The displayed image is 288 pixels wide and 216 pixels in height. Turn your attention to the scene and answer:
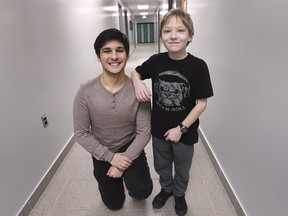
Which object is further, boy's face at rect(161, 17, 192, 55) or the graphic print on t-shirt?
the graphic print on t-shirt

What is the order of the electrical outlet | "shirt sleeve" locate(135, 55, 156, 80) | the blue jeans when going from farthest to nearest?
the electrical outlet
the blue jeans
"shirt sleeve" locate(135, 55, 156, 80)

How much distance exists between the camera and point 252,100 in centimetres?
123

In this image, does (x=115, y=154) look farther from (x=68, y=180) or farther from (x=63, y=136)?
(x=63, y=136)

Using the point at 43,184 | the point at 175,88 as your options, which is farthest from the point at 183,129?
the point at 43,184

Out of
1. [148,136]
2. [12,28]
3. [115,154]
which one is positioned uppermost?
[12,28]

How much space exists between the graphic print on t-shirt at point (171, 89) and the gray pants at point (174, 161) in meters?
0.24

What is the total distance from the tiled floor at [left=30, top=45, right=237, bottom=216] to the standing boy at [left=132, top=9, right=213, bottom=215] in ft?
1.07

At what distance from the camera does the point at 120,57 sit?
1.13m

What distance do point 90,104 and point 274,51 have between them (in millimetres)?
995

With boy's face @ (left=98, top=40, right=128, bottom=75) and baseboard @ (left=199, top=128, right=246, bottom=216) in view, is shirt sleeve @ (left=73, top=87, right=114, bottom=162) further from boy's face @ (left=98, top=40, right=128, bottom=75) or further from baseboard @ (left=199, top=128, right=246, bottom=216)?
baseboard @ (left=199, top=128, right=246, bottom=216)

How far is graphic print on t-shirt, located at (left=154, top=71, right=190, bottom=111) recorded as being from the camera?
1.14 metres

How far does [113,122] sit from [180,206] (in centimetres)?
76

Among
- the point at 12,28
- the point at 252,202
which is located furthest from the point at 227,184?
the point at 12,28

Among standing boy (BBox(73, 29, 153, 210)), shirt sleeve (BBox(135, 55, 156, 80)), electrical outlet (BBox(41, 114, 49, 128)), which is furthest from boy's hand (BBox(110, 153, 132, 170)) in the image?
electrical outlet (BBox(41, 114, 49, 128))
